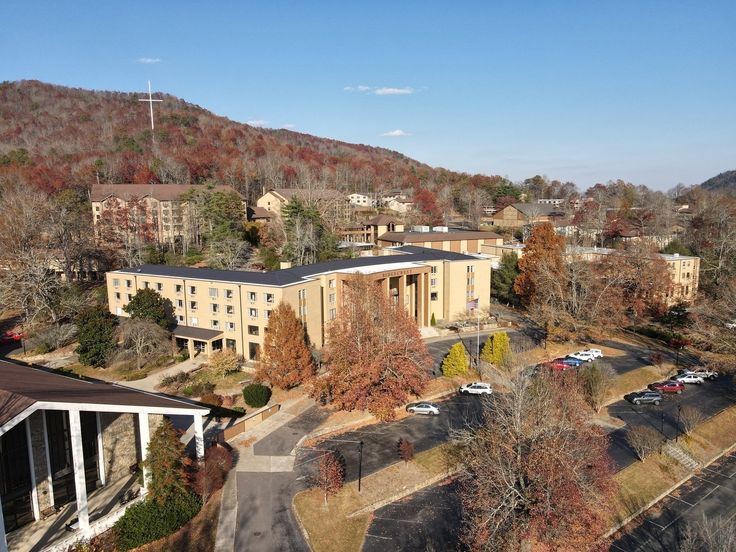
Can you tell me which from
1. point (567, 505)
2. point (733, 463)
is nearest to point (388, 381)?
point (567, 505)

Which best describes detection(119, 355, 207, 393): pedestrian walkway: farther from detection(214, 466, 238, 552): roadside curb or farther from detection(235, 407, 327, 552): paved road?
detection(214, 466, 238, 552): roadside curb

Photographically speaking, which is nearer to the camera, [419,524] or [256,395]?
[419,524]

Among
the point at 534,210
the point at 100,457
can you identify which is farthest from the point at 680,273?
the point at 100,457

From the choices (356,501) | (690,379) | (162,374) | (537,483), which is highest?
(537,483)

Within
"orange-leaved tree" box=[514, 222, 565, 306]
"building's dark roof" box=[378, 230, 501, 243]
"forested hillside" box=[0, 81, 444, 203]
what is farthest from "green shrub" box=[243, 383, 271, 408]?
"forested hillside" box=[0, 81, 444, 203]

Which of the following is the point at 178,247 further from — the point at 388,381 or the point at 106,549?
the point at 106,549

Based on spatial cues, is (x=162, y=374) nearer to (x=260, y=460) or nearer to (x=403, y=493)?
(x=260, y=460)
